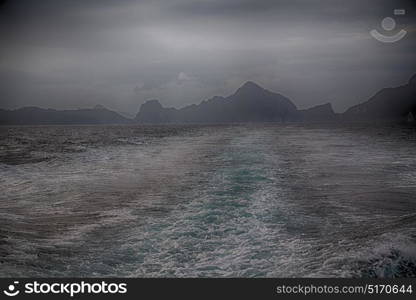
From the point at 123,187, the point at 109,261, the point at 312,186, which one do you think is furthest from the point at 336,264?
the point at 123,187

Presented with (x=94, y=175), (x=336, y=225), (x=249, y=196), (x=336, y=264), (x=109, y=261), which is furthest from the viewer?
(x=94, y=175)

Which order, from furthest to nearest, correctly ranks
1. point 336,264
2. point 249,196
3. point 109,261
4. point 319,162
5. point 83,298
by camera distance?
point 319,162
point 249,196
point 109,261
point 336,264
point 83,298

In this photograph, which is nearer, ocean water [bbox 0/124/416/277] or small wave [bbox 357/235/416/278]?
small wave [bbox 357/235/416/278]

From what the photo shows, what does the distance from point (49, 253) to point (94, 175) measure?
7.64 m

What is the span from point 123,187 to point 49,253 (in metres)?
5.11

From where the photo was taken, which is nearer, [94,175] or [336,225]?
[336,225]

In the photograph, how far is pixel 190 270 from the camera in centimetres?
437

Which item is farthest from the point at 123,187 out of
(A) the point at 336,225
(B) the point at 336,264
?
(B) the point at 336,264

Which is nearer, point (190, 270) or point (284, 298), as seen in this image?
point (284, 298)

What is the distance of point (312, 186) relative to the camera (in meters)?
9.64

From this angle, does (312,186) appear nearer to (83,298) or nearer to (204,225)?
(204,225)

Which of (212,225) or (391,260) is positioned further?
(212,225)

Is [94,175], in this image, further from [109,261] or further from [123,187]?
[109,261]

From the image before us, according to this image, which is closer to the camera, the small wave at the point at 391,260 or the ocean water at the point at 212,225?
the small wave at the point at 391,260
